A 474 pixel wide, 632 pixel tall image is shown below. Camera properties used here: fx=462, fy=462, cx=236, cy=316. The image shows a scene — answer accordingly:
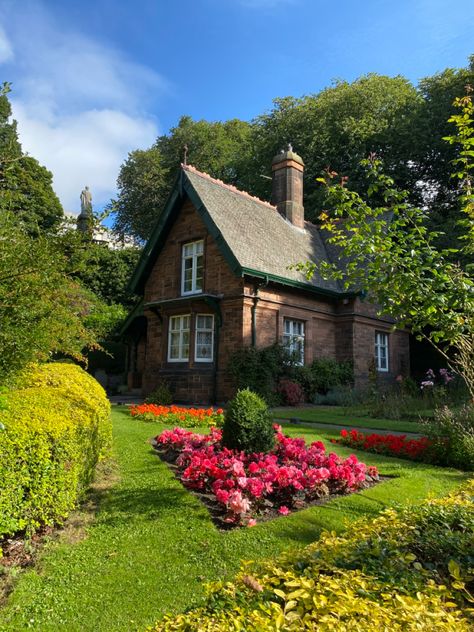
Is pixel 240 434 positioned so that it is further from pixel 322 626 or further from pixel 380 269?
pixel 322 626

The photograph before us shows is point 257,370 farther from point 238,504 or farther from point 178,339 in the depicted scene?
point 238,504

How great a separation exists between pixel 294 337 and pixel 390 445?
897 centimetres

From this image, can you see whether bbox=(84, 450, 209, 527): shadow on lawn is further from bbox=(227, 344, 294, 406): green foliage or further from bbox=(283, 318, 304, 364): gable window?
bbox=(283, 318, 304, 364): gable window

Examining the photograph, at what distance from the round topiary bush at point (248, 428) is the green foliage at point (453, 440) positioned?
2.91m

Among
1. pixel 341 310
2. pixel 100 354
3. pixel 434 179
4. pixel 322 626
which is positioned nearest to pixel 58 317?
pixel 322 626

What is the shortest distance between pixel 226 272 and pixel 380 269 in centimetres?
1076

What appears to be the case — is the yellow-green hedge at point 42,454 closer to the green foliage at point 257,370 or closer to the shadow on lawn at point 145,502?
the shadow on lawn at point 145,502

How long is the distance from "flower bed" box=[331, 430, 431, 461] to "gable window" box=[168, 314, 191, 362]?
29.7 feet

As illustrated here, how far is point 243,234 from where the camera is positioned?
16422 millimetres

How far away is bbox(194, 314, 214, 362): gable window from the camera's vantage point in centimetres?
1585

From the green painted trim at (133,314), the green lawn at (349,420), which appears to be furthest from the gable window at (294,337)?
the green painted trim at (133,314)

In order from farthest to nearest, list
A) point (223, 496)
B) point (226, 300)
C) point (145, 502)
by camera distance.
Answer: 1. point (226, 300)
2. point (145, 502)
3. point (223, 496)

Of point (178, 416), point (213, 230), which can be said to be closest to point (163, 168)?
point (213, 230)

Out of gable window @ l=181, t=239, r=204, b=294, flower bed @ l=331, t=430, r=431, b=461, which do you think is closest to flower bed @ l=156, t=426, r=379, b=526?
flower bed @ l=331, t=430, r=431, b=461
